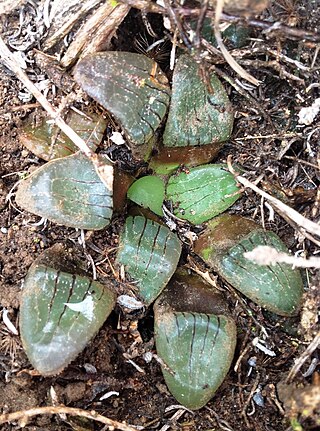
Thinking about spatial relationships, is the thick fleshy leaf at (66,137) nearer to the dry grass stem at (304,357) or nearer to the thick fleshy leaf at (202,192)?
the thick fleshy leaf at (202,192)

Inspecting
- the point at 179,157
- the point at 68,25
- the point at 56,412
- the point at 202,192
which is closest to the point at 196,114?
the point at 179,157

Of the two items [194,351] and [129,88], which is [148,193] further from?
[194,351]

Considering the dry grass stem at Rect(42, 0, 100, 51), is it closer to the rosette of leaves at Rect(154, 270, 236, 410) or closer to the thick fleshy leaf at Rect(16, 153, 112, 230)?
the thick fleshy leaf at Rect(16, 153, 112, 230)

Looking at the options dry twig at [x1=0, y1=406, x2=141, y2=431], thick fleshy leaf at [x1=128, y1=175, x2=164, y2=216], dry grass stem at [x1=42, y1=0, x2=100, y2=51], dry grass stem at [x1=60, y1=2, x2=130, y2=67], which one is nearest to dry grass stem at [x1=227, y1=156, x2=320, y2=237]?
thick fleshy leaf at [x1=128, y1=175, x2=164, y2=216]

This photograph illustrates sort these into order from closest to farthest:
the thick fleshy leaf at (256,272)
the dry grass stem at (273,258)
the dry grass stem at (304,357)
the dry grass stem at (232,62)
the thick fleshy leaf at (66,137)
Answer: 1. the dry grass stem at (273,258)
2. the dry grass stem at (232,62)
3. the dry grass stem at (304,357)
4. the thick fleshy leaf at (256,272)
5. the thick fleshy leaf at (66,137)

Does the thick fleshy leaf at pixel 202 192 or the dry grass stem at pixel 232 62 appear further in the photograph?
the thick fleshy leaf at pixel 202 192

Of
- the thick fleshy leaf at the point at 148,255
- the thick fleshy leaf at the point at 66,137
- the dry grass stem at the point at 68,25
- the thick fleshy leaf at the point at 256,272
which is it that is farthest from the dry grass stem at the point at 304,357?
the dry grass stem at the point at 68,25

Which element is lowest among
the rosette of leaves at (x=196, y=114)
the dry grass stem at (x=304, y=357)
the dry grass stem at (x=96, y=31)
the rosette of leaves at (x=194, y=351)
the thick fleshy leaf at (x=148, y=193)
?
the dry grass stem at (x=304, y=357)
